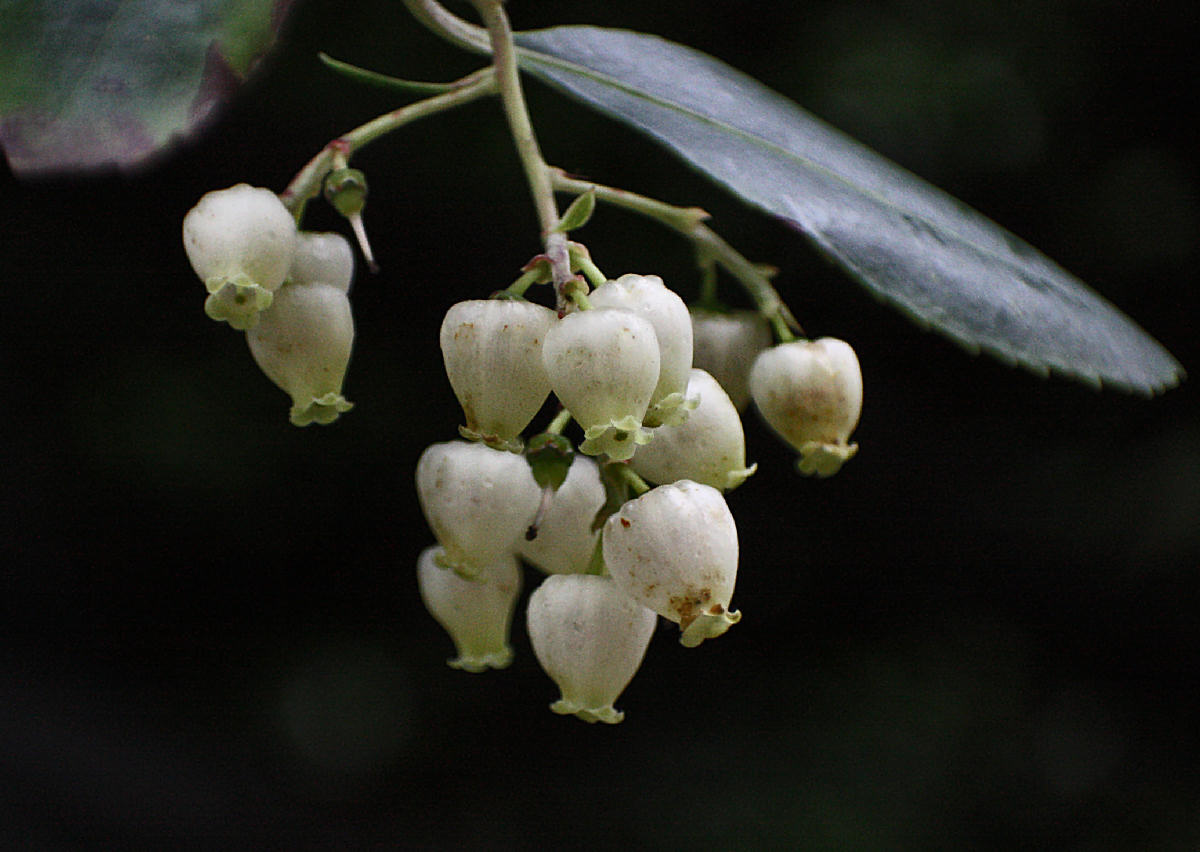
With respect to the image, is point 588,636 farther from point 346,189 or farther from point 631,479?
point 346,189

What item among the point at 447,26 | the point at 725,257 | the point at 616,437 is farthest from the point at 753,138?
the point at 616,437

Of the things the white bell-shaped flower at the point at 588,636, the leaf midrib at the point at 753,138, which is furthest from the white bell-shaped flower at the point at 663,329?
the leaf midrib at the point at 753,138

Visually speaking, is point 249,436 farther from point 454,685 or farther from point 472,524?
point 472,524

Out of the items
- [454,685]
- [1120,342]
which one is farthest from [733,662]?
[1120,342]

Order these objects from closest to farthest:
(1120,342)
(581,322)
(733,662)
→ 1. (581,322)
2. (1120,342)
3. (733,662)

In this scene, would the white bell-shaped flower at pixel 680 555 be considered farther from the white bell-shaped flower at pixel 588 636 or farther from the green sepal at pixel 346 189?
the green sepal at pixel 346 189

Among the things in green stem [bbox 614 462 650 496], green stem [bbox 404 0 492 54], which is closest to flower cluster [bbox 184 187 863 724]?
green stem [bbox 614 462 650 496]
